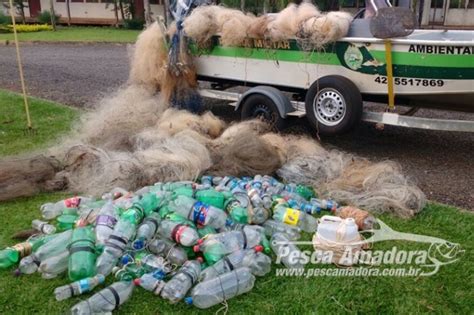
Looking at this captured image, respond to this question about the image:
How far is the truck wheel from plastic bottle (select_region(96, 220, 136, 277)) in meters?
3.18

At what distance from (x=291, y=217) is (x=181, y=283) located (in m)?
1.15

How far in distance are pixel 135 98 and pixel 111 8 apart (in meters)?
26.1

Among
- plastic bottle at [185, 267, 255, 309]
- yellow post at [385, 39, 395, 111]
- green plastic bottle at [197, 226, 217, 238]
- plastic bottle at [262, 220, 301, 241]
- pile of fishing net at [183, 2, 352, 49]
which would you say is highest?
pile of fishing net at [183, 2, 352, 49]

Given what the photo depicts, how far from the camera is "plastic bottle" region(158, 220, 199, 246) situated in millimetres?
3314

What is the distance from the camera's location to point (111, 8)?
100.0 feet

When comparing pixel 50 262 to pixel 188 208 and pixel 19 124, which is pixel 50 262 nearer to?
pixel 188 208

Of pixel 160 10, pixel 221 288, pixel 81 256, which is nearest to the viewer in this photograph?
pixel 221 288

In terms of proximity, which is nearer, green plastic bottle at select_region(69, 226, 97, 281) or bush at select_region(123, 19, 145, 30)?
green plastic bottle at select_region(69, 226, 97, 281)

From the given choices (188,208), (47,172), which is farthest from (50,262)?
(47,172)

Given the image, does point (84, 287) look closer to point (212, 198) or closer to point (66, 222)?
point (66, 222)

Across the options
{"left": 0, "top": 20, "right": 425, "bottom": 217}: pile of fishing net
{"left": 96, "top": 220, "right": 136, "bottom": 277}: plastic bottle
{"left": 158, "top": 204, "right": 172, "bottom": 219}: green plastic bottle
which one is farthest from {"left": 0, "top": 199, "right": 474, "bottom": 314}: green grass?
{"left": 0, "top": 20, "right": 425, "bottom": 217}: pile of fishing net

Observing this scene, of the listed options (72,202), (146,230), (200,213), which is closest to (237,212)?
(200,213)

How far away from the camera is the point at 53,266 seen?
3.20 metres

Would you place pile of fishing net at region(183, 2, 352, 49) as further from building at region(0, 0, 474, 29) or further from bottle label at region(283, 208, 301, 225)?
building at region(0, 0, 474, 29)
